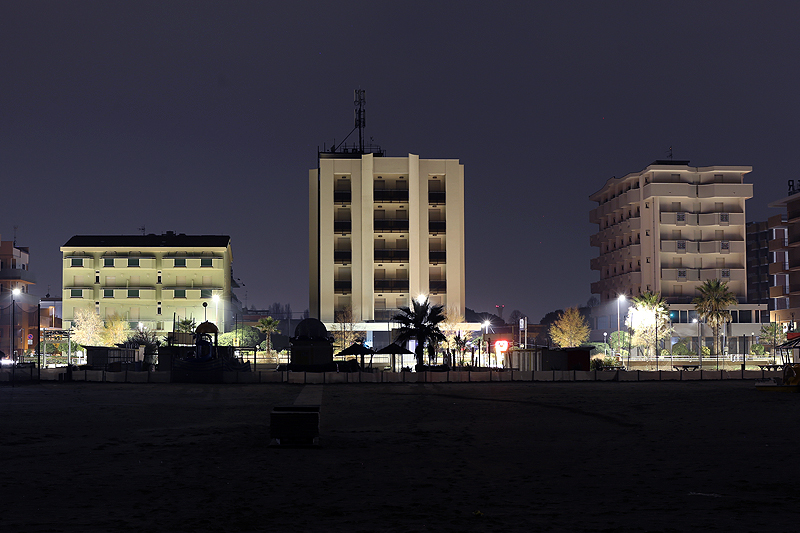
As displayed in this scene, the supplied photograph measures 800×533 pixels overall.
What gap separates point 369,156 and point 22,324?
61208 millimetres

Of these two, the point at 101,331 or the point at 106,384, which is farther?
the point at 101,331

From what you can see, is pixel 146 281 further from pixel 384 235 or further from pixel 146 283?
pixel 384 235

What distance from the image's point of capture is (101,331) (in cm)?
12544

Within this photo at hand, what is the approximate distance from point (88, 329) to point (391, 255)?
46.9 meters

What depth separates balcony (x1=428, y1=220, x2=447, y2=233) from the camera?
13612 centimetres

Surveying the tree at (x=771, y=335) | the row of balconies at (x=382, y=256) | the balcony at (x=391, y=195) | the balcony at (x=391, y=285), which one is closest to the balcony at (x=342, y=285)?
the row of balconies at (x=382, y=256)

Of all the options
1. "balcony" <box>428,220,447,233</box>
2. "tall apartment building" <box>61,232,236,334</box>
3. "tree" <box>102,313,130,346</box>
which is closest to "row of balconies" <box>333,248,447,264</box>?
"balcony" <box>428,220,447,233</box>

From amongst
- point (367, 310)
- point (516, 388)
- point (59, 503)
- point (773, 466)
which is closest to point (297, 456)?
point (59, 503)

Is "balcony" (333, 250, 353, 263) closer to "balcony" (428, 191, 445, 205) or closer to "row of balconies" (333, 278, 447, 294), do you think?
"row of balconies" (333, 278, 447, 294)

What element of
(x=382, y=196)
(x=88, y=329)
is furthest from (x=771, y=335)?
(x=88, y=329)

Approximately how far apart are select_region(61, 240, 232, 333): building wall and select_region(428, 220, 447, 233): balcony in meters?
36.5

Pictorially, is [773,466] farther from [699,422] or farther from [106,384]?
[106,384]

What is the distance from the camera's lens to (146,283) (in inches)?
5664

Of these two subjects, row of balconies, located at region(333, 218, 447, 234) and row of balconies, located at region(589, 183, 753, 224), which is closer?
row of balconies, located at region(333, 218, 447, 234)
